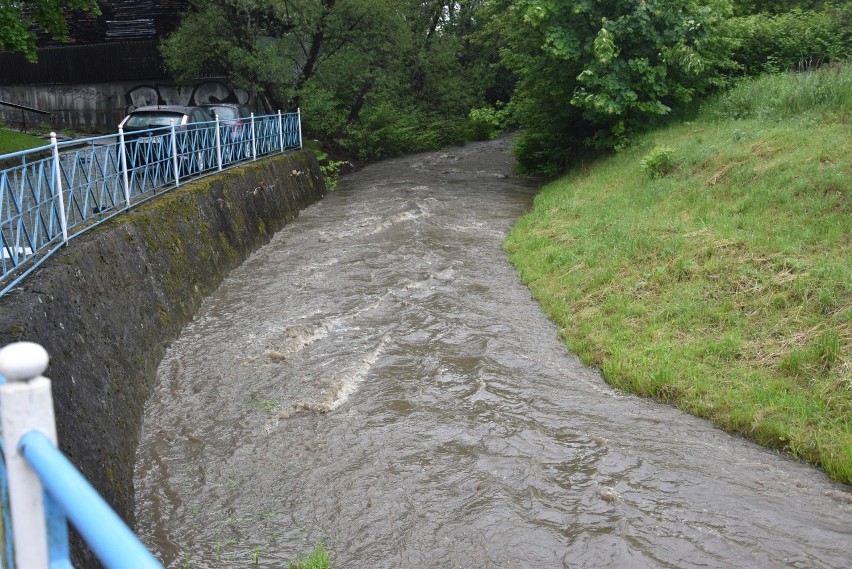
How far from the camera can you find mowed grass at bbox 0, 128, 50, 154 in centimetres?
1739

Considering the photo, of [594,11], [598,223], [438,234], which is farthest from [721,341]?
[594,11]

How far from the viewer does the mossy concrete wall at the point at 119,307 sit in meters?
5.14

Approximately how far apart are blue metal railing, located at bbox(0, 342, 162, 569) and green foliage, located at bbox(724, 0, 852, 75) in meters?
16.0

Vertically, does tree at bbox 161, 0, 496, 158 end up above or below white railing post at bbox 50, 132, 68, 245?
above

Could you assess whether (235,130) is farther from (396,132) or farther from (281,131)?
(396,132)

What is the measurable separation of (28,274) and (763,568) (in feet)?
18.3

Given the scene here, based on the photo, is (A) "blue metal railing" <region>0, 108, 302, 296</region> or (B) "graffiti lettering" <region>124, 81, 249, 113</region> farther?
(B) "graffiti lettering" <region>124, 81, 249, 113</region>

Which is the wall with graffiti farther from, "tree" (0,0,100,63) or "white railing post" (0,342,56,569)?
"white railing post" (0,342,56,569)

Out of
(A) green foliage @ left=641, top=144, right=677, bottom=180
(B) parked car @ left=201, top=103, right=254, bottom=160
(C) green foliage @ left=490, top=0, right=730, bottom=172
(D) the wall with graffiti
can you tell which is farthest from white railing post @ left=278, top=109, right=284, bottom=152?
(A) green foliage @ left=641, top=144, right=677, bottom=180

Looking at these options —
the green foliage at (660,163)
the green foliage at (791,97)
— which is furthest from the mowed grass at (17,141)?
the green foliage at (791,97)

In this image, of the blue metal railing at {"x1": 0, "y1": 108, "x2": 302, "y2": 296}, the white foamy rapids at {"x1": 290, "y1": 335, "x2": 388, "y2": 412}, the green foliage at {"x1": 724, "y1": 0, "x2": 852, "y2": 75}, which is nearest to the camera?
the blue metal railing at {"x1": 0, "y1": 108, "x2": 302, "y2": 296}

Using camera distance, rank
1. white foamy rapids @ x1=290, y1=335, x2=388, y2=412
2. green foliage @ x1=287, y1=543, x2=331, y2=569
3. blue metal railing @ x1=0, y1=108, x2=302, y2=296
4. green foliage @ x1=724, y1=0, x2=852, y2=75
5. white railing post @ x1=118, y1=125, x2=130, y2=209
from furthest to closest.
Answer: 1. green foliage @ x1=724, y1=0, x2=852, y2=75
2. white railing post @ x1=118, y1=125, x2=130, y2=209
3. white foamy rapids @ x1=290, y1=335, x2=388, y2=412
4. blue metal railing @ x1=0, y1=108, x2=302, y2=296
5. green foliage @ x1=287, y1=543, x2=331, y2=569

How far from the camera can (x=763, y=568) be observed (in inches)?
182

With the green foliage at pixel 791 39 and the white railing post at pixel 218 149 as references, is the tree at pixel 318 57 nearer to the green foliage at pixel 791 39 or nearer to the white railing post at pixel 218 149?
the white railing post at pixel 218 149
